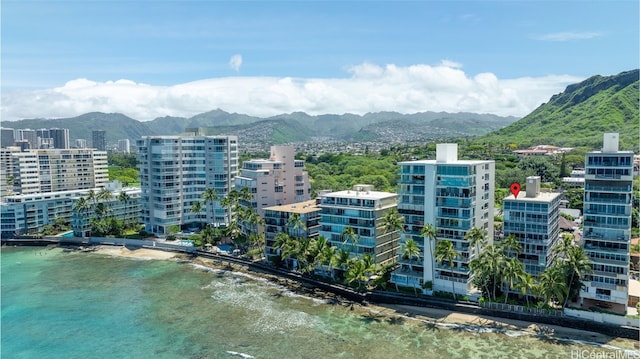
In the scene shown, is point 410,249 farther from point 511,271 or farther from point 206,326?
point 206,326

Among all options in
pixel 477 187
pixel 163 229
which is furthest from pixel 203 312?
pixel 163 229

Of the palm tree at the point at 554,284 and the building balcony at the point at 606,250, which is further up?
the building balcony at the point at 606,250

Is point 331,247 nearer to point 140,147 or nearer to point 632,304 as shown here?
point 632,304

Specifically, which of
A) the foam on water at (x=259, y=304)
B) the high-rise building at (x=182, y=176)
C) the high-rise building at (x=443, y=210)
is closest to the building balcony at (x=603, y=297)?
the high-rise building at (x=443, y=210)

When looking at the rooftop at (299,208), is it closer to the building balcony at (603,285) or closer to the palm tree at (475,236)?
the palm tree at (475,236)

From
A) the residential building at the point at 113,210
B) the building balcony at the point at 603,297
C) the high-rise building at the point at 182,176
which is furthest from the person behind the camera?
the high-rise building at the point at 182,176

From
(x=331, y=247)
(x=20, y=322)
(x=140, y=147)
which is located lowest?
(x=20, y=322)
